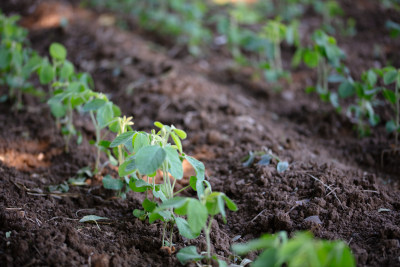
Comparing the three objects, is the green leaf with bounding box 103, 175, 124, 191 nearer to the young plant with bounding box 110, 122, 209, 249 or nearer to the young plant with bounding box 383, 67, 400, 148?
the young plant with bounding box 110, 122, 209, 249

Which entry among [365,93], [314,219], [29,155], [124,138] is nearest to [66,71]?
[29,155]

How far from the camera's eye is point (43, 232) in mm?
1546

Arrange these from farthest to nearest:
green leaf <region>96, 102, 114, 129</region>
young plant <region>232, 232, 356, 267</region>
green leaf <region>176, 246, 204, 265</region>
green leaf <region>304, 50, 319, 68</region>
Result: green leaf <region>304, 50, 319, 68</region> → green leaf <region>96, 102, 114, 129</region> → green leaf <region>176, 246, 204, 265</region> → young plant <region>232, 232, 356, 267</region>

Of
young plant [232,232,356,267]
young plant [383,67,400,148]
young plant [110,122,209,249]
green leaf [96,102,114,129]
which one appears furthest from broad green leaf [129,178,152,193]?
young plant [383,67,400,148]

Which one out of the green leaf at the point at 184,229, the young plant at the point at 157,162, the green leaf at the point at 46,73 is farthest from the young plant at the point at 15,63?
the green leaf at the point at 184,229

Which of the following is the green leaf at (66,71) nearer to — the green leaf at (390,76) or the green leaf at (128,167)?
the green leaf at (128,167)

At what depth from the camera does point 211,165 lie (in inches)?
96.7

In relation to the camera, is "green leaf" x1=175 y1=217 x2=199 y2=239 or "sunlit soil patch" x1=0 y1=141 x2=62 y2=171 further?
"sunlit soil patch" x1=0 y1=141 x2=62 y2=171

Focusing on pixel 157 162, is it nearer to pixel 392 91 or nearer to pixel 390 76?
pixel 390 76

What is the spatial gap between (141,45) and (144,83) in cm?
114

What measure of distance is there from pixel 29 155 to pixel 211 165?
1.16 metres

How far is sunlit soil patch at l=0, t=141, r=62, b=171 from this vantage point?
236 cm

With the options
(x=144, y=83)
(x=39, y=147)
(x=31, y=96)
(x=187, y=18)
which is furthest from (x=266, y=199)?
(x=187, y=18)

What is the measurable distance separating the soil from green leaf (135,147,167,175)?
0.40 metres
